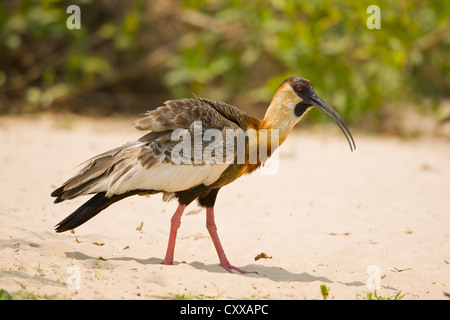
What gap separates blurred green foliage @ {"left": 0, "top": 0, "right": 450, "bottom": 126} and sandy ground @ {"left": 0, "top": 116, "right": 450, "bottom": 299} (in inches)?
115

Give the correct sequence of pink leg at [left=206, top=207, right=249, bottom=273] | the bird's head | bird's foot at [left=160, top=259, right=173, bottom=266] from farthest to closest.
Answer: the bird's head, pink leg at [left=206, top=207, right=249, bottom=273], bird's foot at [left=160, top=259, right=173, bottom=266]

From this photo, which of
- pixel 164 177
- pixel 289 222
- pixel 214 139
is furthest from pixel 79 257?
pixel 289 222

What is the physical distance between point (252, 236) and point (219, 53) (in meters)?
7.88

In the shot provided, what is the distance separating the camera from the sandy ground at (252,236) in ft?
14.5

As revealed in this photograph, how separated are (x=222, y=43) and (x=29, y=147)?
5712 mm

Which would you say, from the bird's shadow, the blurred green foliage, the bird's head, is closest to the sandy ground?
the bird's shadow

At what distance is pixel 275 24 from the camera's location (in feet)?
38.0

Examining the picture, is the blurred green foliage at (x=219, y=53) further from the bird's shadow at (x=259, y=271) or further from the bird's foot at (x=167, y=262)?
the bird's foot at (x=167, y=262)

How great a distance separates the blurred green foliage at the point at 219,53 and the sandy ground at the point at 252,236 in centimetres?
293

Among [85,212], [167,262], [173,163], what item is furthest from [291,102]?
[85,212]

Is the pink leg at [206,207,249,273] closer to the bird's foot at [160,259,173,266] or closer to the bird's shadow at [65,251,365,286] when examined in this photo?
the bird's shadow at [65,251,365,286]

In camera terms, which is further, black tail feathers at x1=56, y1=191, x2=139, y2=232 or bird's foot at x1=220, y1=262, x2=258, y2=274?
bird's foot at x1=220, y1=262, x2=258, y2=274

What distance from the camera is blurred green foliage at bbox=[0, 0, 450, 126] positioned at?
11.3 meters
